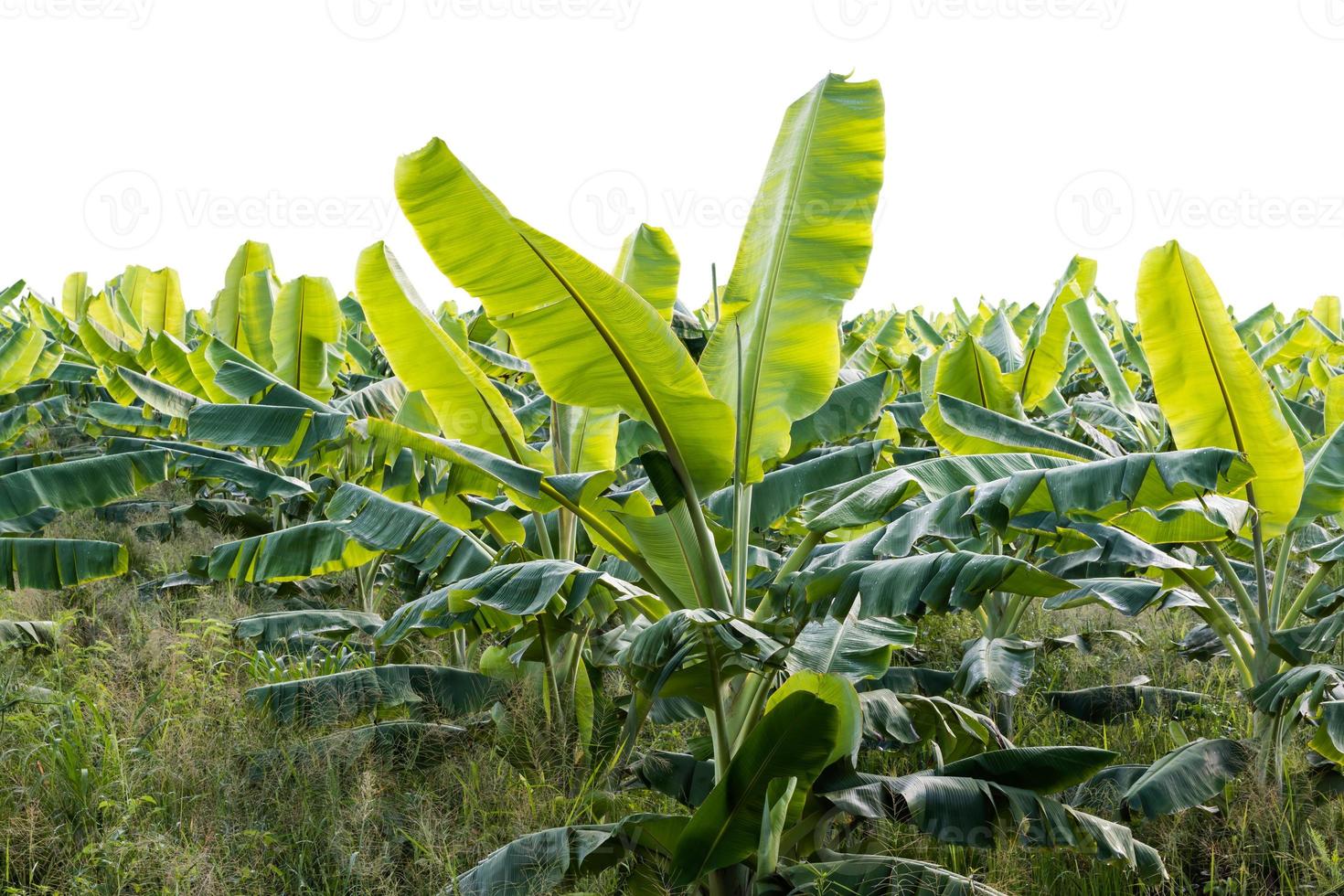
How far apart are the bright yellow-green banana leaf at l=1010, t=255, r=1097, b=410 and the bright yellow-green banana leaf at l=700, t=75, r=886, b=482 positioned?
1840mm

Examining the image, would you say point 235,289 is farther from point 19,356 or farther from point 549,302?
point 549,302

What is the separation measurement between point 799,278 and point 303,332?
12.8 ft

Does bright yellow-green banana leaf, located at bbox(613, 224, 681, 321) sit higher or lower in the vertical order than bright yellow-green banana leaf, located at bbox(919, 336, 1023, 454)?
higher

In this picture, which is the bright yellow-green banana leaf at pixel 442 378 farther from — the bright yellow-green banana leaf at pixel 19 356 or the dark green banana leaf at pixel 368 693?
the bright yellow-green banana leaf at pixel 19 356

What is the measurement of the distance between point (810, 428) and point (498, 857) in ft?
7.76

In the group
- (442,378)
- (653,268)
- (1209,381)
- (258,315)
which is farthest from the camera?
(258,315)

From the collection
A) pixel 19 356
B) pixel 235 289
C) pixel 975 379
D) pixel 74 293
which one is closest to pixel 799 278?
pixel 975 379

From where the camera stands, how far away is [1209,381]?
3.95 m

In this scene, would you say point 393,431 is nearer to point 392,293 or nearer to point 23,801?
point 392,293

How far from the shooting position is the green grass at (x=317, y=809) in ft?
12.6

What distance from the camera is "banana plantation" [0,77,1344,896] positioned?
3.44 m

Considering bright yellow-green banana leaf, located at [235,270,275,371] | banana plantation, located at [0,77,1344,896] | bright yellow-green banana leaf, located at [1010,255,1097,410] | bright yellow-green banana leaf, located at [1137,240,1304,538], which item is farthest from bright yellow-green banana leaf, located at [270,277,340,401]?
bright yellow-green banana leaf, located at [1137,240,1304,538]

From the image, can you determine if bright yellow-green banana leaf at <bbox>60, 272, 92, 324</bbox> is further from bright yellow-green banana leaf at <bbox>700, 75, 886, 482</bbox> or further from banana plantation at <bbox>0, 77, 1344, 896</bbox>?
bright yellow-green banana leaf at <bbox>700, 75, 886, 482</bbox>

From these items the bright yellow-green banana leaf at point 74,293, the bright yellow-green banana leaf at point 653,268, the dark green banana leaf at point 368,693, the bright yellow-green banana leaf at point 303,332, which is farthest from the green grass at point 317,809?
the bright yellow-green banana leaf at point 74,293
